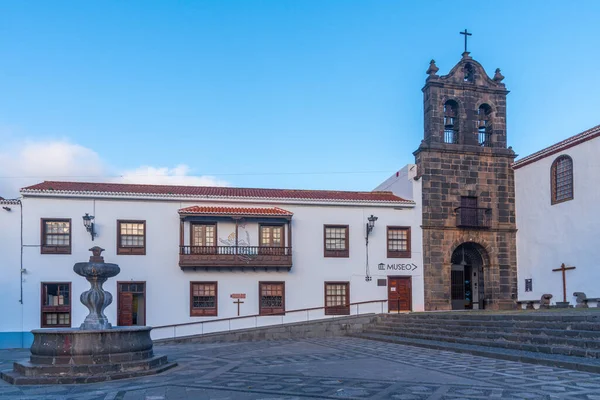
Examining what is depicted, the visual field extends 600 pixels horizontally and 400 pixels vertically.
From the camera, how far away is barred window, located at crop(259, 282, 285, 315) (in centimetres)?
2178

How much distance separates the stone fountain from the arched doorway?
15.7m

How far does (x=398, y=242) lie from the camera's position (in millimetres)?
23094

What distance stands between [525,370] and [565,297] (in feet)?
38.9

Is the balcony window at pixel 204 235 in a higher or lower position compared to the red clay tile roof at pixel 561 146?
lower

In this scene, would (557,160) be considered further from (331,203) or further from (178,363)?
(178,363)

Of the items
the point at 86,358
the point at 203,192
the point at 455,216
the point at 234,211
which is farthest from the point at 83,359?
the point at 455,216

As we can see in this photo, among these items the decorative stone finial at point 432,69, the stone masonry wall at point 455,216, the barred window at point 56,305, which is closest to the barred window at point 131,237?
→ the barred window at point 56,305

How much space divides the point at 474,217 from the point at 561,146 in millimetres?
4403

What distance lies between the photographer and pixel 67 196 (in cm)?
2062

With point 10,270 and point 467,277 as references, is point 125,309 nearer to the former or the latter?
point 10,270

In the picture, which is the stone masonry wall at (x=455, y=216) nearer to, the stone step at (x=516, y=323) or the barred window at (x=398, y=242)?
the barred window at (x=398, y=242)

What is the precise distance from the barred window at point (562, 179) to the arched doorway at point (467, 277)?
13.0 feet

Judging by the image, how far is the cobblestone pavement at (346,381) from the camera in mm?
7961

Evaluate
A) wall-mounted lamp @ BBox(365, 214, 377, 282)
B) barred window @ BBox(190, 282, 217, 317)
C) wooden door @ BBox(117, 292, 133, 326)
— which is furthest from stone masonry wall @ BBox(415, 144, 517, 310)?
wooden door @ BBox(117, 292, 133, 326)
